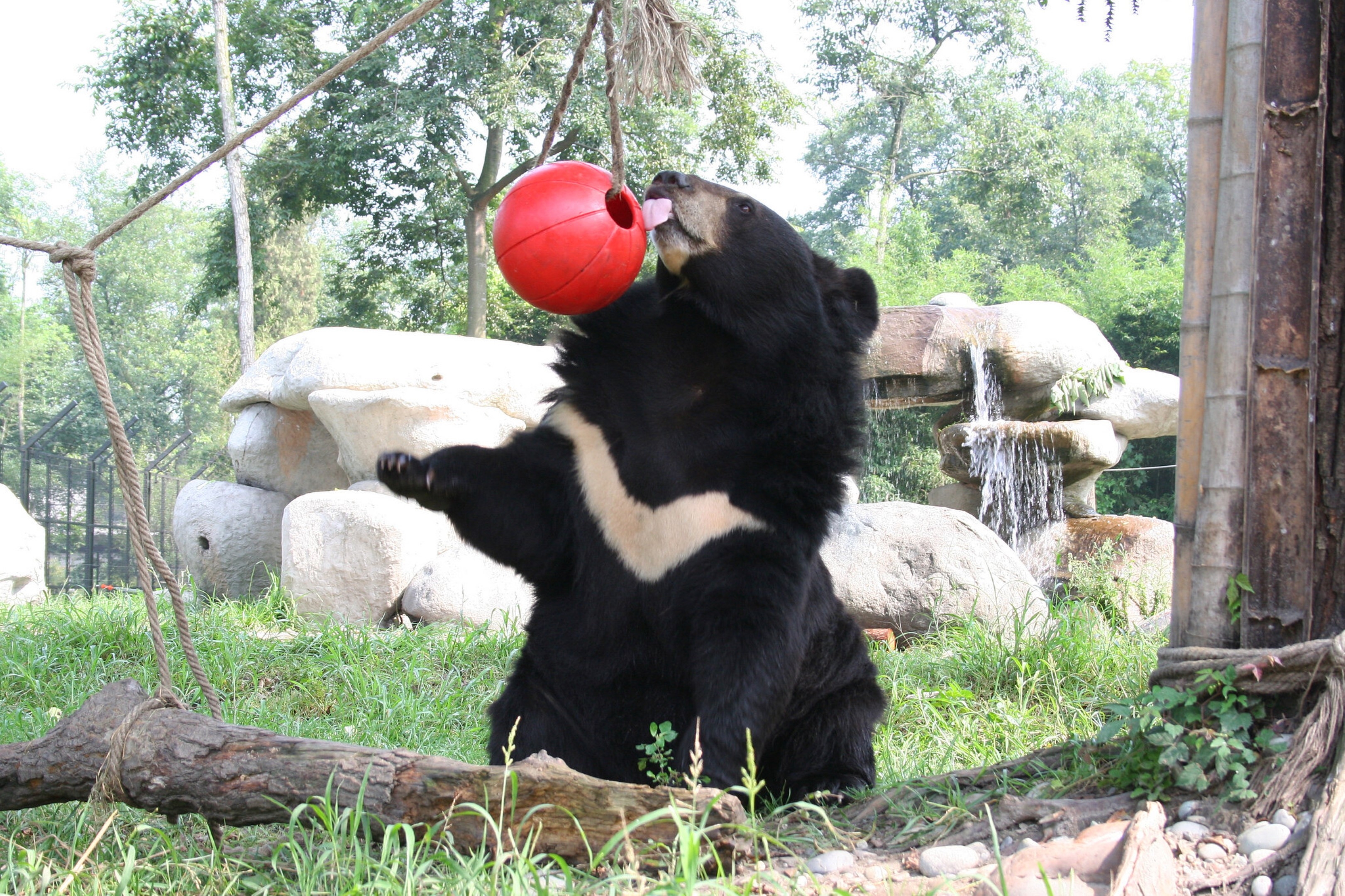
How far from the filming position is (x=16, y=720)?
3.49 metres

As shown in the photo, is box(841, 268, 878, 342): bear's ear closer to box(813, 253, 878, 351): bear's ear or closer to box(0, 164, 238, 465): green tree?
box(813, 253, 878, 351): bear's ear

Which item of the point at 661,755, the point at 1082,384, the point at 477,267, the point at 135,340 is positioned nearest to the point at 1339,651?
the point at 661,755

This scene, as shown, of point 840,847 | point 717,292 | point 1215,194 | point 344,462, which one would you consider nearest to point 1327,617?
point 1215,194

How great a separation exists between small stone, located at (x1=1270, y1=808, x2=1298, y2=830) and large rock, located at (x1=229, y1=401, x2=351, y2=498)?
28.6 ft

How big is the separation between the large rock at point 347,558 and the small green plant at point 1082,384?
5642mm

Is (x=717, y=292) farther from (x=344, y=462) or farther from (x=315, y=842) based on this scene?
(x=344, y=462)

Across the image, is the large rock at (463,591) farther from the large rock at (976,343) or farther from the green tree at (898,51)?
the green tree at (898,51)

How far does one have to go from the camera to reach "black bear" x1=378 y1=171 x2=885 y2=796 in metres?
2.32

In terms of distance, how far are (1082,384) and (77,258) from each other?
8.89 m

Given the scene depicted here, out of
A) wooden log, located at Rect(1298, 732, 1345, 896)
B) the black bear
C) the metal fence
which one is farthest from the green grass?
the metal fence

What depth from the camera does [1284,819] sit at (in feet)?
5.34

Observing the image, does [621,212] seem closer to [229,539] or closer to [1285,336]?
[1285,336]

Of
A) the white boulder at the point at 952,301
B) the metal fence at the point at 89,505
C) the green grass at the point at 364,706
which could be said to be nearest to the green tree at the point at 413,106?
the metal fence at the point at 89,505

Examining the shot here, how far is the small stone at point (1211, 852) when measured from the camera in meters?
1.60
